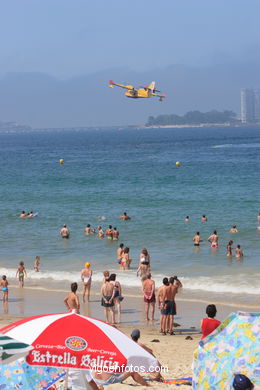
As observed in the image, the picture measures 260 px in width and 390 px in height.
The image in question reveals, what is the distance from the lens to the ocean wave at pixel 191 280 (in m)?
18.8

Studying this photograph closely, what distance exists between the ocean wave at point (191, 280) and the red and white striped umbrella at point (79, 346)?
11.3 metres

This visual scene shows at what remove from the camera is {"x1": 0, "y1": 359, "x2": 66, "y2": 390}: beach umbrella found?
729 centimetres

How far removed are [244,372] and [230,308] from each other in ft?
33.4

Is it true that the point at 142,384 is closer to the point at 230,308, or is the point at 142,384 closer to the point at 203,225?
the point at 230,308

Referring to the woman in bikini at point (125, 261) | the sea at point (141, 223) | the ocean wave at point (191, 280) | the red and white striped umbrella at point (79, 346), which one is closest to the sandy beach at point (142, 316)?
the sea at point (141, 223)

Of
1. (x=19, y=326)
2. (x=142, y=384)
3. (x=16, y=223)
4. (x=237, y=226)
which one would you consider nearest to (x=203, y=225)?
(x=237, y=226)

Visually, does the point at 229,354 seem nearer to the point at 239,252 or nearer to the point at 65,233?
the point at 239,252

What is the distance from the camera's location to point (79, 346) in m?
7.12

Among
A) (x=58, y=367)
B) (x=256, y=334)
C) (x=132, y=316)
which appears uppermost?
(x=256, y=334)

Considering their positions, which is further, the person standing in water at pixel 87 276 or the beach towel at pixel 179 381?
the person standing in water at pixel 87 276

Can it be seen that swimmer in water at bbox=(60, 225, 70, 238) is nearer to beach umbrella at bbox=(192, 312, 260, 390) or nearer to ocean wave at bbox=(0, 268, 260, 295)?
ocean wave at bbox=(0, 268, 260, 295)

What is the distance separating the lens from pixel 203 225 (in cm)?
3075

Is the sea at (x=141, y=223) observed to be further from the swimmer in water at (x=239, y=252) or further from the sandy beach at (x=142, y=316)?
the sandy beach at (x=142, y=316)

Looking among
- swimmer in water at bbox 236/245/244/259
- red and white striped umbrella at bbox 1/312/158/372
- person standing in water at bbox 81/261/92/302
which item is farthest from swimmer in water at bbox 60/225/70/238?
red and white striped umbrella at bbox 1/312/158/372
